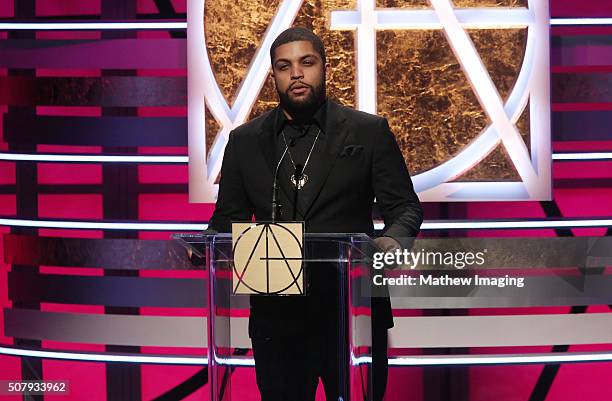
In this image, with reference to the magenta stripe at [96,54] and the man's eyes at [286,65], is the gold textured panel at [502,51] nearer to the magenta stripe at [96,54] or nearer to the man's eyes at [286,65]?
the magenta stripe at [96,54]

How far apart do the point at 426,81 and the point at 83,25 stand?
136 centimetres

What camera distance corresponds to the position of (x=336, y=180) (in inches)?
93.5

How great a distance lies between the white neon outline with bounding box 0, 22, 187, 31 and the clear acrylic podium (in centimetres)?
158

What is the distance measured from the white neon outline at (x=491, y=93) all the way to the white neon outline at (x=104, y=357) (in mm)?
1132

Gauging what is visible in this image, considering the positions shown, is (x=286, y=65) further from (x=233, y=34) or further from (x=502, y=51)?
(x=502, y=51)

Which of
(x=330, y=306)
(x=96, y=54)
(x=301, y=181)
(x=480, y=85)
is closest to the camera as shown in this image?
(x=330, y=306)

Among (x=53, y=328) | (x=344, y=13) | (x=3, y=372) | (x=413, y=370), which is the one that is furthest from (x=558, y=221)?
(x=3, y=372)

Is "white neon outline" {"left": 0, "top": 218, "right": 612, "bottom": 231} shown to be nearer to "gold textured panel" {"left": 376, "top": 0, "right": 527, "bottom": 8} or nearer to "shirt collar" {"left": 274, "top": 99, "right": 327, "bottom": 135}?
"gold textured panel" {"left": 376, "top": 0, "right": 527, "bottom": 8}

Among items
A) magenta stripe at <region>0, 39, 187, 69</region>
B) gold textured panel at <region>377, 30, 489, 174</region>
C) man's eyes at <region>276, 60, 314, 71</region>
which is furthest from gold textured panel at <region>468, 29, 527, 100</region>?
man's eyes at <region>276, 60, 314, 71</region>

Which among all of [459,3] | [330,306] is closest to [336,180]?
[330,306]

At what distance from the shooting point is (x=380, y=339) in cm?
253

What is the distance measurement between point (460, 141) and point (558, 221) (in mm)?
492

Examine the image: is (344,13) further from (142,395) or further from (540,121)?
(142,395)

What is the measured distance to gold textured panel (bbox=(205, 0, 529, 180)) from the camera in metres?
3.45
